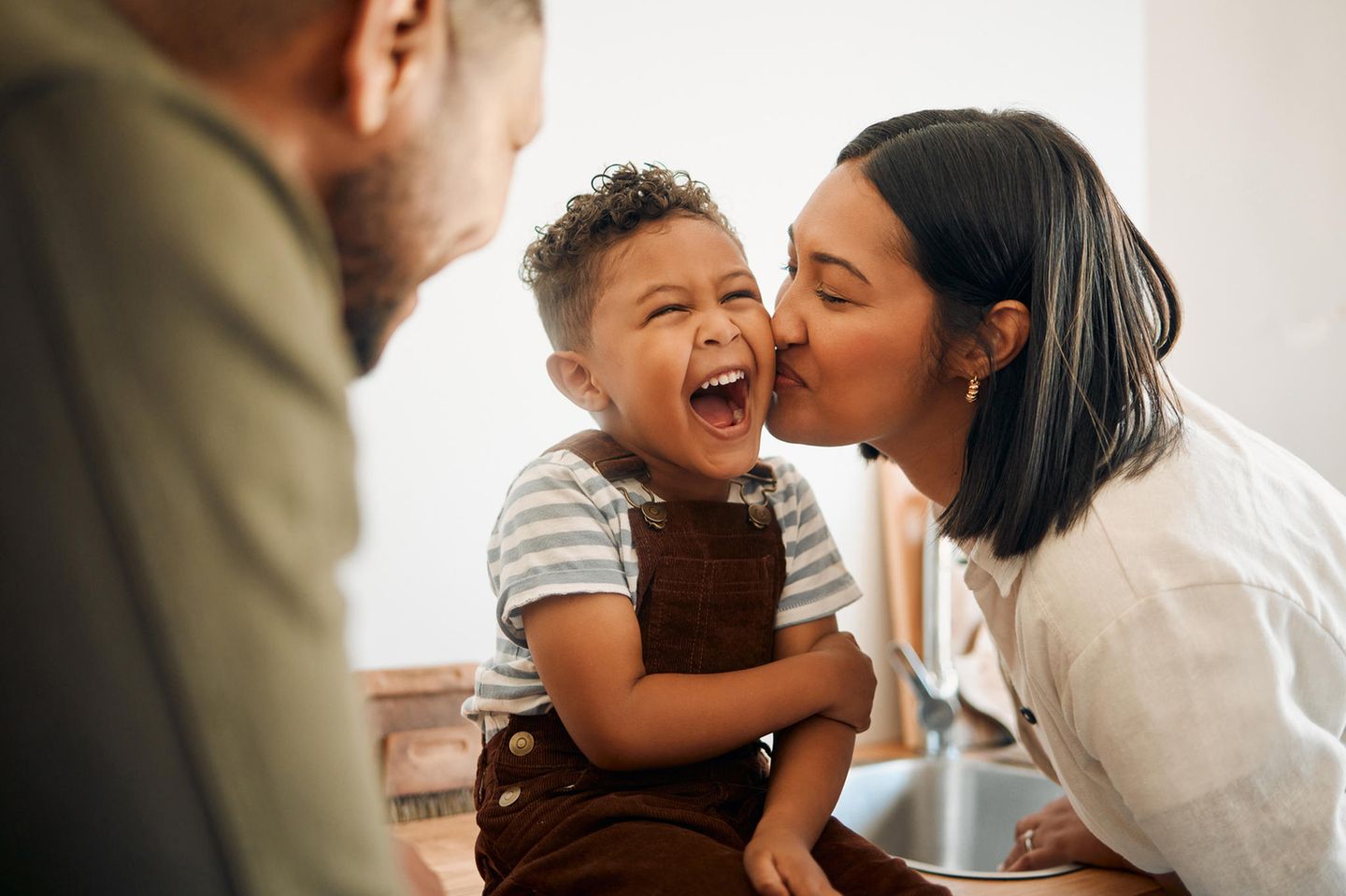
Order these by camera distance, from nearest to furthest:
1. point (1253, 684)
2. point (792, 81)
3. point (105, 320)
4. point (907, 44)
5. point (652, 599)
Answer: point (105, 320), point (1253, 684), point (652, 599), point (792, 81), point (907, 44)

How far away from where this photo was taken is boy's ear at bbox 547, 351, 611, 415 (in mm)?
1088

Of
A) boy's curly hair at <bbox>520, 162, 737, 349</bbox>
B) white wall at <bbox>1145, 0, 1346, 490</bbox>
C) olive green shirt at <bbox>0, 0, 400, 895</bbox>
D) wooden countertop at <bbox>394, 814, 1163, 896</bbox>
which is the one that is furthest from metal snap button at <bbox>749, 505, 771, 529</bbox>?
white wall at <bbox>1145, 0, 1346, 490</bbox>

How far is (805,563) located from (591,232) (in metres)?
0.38

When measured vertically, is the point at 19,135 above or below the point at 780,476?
above

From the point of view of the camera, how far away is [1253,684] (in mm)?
858

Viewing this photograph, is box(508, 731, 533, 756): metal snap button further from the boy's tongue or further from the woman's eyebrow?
the woman's eyebrow

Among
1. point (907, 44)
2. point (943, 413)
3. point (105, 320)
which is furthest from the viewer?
point (907, 44)

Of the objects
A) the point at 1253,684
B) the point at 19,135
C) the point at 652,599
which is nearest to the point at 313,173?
the point at 19,135

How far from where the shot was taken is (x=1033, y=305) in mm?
1033

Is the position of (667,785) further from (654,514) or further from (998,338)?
(998,338)

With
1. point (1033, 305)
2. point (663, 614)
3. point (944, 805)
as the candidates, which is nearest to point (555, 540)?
point (663, 614)

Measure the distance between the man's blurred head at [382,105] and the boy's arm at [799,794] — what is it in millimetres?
536

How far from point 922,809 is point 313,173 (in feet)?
4.96

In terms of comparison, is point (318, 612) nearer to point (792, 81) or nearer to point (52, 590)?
point (52, 590)
